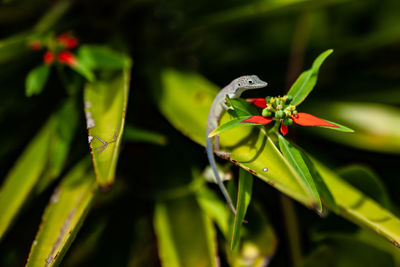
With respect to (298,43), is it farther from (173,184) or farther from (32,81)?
(32,81)

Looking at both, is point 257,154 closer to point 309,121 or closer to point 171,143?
point 309,121

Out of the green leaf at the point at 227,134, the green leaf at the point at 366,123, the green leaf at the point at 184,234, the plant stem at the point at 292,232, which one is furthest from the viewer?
the green leaf at the point at 366,123

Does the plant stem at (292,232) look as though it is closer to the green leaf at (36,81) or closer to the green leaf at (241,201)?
the green leaf at (241,201)

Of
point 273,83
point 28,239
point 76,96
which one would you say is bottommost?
point 28,239

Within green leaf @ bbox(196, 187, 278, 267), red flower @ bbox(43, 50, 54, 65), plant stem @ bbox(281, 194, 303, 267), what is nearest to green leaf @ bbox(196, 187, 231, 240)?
green leaf @ bbox(196, 187, 278, 267)

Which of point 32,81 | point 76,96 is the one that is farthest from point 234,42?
point 32,81

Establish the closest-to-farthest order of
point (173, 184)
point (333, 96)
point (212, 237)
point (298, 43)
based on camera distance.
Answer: point (212, 237)
point (173, 184)
point (298, 43)
point (333, 96)

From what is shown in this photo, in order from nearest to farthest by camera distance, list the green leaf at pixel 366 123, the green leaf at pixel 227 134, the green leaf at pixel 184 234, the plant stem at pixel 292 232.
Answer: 1. the green leaf at pixel 227 134
2. the green leaf at pixel 184 234
3. the plant stem at pixel 292 232
4. the green leaf at pixel 366 123

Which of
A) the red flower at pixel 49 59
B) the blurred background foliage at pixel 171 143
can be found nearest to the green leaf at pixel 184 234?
the blurred background foliage at pixel 171 143
